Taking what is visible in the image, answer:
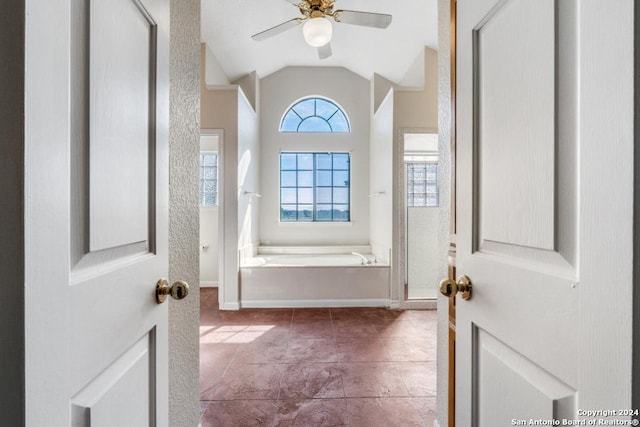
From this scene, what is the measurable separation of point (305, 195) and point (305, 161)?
53 cm

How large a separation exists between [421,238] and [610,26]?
3538 mm

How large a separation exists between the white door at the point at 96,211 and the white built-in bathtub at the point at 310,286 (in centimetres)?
289

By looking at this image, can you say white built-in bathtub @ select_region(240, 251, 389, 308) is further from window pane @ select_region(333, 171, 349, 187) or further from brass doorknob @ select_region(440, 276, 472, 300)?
brass doorknob @ select_region(440, 276, 472, 300)

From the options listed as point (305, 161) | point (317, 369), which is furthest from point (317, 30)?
point (305, 161)

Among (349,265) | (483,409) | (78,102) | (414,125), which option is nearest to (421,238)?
(349,265)

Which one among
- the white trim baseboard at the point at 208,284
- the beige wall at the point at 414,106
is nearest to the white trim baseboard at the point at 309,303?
the white trim baseboard at the point at 208,284

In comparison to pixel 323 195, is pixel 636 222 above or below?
below

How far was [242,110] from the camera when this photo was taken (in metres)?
3.93

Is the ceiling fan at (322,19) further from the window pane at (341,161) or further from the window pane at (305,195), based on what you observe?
the window pane at (305,195)

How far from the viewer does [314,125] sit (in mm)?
5133

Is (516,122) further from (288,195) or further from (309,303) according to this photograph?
(288,195)
